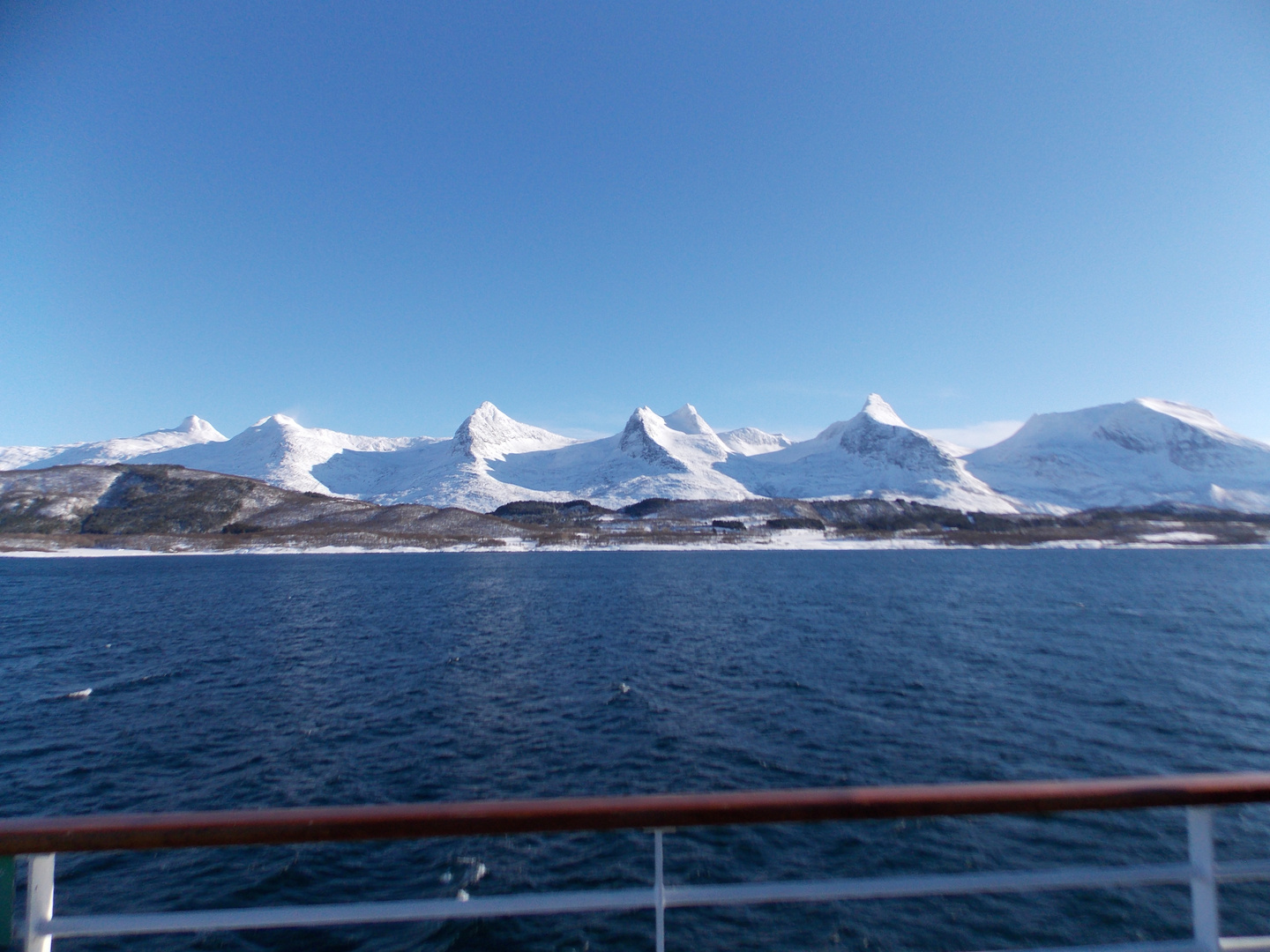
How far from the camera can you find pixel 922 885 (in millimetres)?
3543

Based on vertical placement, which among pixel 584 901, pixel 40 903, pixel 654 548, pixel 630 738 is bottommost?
pixel 654 548

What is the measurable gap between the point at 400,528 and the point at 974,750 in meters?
189

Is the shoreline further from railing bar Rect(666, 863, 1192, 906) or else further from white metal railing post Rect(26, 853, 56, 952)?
railing bar Rect(666, 863, 1192, 906)

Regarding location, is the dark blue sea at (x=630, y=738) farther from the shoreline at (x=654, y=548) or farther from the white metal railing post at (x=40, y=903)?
the shoreline at (x=654, y=548)

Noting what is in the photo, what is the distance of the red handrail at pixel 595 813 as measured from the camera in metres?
3.02

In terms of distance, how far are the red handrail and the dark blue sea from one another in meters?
10.2

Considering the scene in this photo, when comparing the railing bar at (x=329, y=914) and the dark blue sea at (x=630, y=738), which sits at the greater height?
the railing bar at (x=329, y=914)

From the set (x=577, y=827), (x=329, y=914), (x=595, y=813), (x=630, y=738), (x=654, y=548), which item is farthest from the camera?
(x=654, y=548)

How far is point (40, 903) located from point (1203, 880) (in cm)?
620

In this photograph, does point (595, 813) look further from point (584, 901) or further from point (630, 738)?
point (630, 738)

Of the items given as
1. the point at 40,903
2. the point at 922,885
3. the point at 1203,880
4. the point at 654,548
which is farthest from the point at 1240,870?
the point at 654,548

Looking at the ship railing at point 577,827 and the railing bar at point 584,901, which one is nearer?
the ship railing at point 577,827

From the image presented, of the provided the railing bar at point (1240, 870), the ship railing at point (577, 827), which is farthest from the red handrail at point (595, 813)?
the railing bar at point (1240, 870)

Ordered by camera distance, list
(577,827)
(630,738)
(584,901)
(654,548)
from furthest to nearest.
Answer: (654,548) < (630,738) < (584,901) < (577,827)
